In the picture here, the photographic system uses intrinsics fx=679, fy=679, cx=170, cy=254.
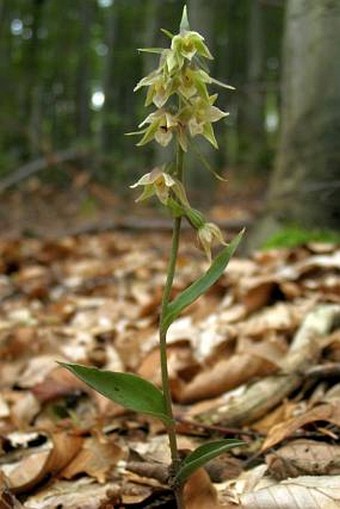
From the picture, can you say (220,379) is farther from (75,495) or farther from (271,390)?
(75,495)

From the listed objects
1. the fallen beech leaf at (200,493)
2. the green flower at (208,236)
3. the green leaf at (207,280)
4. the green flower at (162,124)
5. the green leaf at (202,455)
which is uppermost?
the green flower at (162,124)

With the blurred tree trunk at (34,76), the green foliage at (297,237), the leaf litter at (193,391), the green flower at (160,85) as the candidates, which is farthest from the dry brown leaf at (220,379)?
the blurred tree trunk at (34,76)

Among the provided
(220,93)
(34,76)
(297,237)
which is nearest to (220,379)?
(297,237)

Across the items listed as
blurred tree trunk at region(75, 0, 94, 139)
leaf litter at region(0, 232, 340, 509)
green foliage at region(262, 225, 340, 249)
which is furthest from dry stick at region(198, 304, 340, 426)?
blurred tree trunk at region(75, 0, 94, 139)

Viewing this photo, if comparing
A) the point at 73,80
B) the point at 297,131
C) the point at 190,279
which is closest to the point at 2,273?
the point at 190,279

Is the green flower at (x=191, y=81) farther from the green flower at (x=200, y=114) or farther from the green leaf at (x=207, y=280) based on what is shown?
the green leaf at (x=207, y=280)

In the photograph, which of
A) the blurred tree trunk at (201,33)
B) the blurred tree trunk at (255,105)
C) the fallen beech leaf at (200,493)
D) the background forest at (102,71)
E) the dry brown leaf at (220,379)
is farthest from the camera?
the blurred tree trunk at (255,105)

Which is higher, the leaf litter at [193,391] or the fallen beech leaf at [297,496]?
the fallen beech leaf at [297,496]
